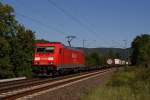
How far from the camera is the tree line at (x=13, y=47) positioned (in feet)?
157

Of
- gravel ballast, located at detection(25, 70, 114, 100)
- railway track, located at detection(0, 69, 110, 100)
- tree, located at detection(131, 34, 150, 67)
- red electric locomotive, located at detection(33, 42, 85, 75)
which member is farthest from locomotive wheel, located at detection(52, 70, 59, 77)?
gravel ballast, located at detection(25, 70, 114, 100)

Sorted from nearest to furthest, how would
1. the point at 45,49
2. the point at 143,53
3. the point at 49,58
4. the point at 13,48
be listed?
the point at 49,58 < the point at 45,49 < the point at 13,48 < the point at 143,53

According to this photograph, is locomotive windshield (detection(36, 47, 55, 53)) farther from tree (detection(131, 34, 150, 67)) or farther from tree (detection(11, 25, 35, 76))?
tree (detection(131, 34, 150, 67))

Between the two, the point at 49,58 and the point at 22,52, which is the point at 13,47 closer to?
the point at 22,52

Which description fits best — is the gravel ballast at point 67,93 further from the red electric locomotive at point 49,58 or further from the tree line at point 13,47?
the tree line at point 13,47

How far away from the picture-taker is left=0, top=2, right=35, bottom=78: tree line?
4778 cm

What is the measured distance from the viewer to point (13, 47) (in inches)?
2078

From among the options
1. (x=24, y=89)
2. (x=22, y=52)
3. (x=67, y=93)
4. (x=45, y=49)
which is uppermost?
(x=22, y=52)

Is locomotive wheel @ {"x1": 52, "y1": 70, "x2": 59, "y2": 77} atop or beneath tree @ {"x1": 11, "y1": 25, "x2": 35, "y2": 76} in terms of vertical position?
beneath

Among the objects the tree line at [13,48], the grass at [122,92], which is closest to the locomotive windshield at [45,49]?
the tree line at [13,48]

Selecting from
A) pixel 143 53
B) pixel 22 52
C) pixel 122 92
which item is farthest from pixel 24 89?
pixel 143 53

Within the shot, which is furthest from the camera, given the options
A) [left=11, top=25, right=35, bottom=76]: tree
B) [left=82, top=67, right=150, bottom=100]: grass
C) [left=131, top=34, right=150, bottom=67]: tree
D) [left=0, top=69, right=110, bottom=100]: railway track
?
[left=131, top=34, right=150, bottom=67]: tree

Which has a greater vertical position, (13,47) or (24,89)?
(13,47)

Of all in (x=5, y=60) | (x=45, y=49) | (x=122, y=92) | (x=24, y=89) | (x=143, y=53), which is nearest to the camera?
(x=122, y=92)
